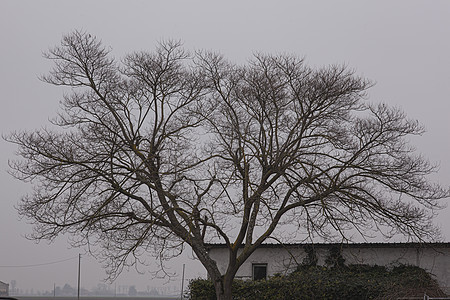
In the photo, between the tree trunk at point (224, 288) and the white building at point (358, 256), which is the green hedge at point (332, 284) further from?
the tree trunk at point (224, 288)

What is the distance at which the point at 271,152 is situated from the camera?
18500 millimetres

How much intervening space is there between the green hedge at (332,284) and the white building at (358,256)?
0.47m

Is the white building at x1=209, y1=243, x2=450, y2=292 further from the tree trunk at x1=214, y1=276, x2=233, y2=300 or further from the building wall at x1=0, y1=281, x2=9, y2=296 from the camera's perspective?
the building wall at x1=0, y1=281, x2=9, y2=296

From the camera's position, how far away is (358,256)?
21.2 meters

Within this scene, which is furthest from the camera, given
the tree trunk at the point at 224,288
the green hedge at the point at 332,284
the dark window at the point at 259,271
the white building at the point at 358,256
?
the dark window at the point at 259,271

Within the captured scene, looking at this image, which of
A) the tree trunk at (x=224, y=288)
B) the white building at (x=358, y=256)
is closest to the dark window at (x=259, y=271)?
the white building at (x=358, y=256)

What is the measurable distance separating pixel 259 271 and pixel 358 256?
12.9 feet

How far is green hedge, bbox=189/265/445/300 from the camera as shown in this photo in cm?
1828

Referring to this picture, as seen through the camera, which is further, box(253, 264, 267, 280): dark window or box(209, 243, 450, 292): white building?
box(253, 264, 267, 280): dark window

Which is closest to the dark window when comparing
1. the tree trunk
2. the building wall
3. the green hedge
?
the green hedge

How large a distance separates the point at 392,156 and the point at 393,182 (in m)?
0.83

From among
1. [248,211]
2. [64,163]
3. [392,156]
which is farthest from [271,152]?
[64,163]

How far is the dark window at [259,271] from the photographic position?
2256 centimetres

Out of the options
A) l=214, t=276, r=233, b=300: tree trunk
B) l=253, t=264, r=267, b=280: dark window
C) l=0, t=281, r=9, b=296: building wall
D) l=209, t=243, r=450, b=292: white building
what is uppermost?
l=209, t=243, r=450, b=292: white building
